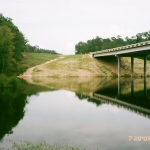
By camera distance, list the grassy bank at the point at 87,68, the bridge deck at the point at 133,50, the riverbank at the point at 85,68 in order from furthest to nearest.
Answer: the grassy bank at the point at 87,68
the riverbank at the point at 85,68
the bridge deck at the point at 133,50

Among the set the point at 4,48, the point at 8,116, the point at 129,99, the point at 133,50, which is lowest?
the point at 8,116

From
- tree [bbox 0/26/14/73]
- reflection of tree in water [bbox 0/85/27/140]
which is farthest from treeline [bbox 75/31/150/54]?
reflection of tree in water [bbox 0/85/27/140]

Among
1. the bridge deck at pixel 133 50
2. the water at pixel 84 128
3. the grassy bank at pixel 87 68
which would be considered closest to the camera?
the water at pixel 84 128

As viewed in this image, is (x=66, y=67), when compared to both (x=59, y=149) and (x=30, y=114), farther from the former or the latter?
(x=59, y=149)

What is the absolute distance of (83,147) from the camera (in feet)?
34.8

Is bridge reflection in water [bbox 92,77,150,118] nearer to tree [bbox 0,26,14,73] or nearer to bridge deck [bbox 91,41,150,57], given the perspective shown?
bridge deck [bbox 91,41,150,57]

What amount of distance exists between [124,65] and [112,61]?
4.82 meters

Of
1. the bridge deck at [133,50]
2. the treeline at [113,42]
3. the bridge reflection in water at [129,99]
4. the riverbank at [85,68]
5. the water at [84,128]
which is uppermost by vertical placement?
the treeline at [113,42]

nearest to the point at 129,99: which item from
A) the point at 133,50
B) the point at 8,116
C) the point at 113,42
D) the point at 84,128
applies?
the point at 84,128

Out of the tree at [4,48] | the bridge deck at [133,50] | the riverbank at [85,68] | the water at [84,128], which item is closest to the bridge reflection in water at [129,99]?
the water at [84,128]

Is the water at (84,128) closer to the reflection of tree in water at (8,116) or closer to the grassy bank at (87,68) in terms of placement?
the reflection of tree in water at (8,116)

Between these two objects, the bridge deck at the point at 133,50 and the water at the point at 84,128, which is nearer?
the water at the point at 84,128

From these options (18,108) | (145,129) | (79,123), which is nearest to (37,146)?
(79,123)

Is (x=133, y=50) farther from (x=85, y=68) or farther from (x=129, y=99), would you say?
(x=129, y=99)
